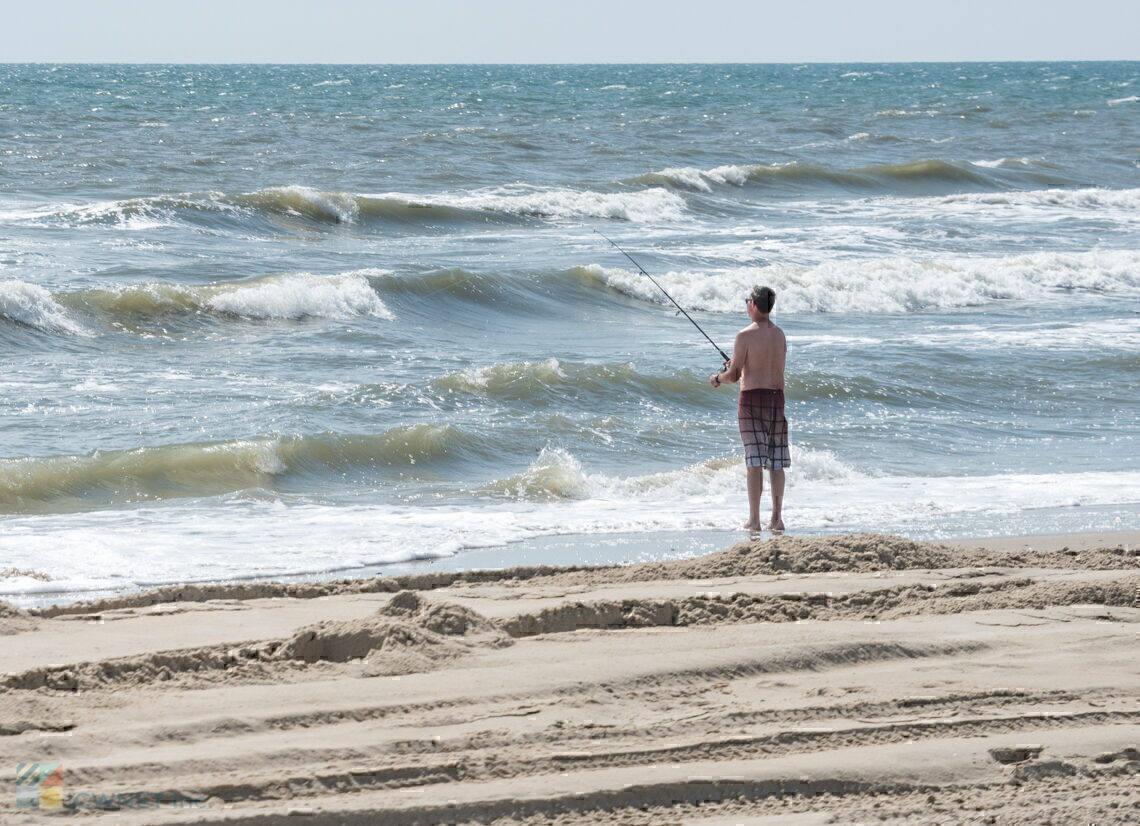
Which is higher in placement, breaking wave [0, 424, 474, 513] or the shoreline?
breaking wave [0, 424, 474, 513]

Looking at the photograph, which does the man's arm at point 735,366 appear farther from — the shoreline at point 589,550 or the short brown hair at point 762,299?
the shoreline at point 589,550

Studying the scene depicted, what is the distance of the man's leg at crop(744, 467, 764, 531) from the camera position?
6.52 meters

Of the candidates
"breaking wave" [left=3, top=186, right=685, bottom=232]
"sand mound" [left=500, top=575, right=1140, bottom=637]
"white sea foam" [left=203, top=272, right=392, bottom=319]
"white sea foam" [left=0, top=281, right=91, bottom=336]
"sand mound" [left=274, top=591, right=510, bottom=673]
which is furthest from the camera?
"breaking wave" [left=3, top=186, right=685, bottom=232]

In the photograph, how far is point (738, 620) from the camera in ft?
14.0

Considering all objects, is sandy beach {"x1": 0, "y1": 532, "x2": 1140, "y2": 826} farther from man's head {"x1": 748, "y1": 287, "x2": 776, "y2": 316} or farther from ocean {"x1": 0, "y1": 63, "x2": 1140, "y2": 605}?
man's head {"x1": 748, "y1": 287, "x2": 776, "y2": 316}

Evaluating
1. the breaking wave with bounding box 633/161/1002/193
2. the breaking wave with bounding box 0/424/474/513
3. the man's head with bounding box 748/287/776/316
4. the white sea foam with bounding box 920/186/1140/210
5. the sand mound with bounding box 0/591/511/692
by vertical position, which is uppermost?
the breaking wave with bounding box 633/161/1002/193

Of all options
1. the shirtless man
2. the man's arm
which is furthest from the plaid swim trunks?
the man's arm

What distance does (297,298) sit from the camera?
42.7 feet

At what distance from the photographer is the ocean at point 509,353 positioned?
22.4 feet

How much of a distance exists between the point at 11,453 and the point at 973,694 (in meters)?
6.15

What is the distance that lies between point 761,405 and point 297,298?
7.42m

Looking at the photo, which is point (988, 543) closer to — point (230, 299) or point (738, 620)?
point (738, 620)

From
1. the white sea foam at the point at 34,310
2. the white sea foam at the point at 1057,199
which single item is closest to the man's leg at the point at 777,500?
the white sea foam at the point at 34,310

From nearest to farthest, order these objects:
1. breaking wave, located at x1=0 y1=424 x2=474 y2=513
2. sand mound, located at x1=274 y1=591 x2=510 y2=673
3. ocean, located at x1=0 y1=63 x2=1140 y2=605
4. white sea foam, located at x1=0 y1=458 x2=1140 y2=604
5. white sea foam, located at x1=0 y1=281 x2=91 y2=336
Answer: sand mound, located at x1=274 y1=591 x2=510 y2=673 → white sea foam, located at x1=0 y1=458 x2=1140 y2=604 → ocean, located at x1=0 y1=63 x2=1140 y2=605 → breaking wave, located at x1=0 y1=424 x2=474 y2=513 → white sea foam, located at x1=0 y1=281 x2=91 y2=336
